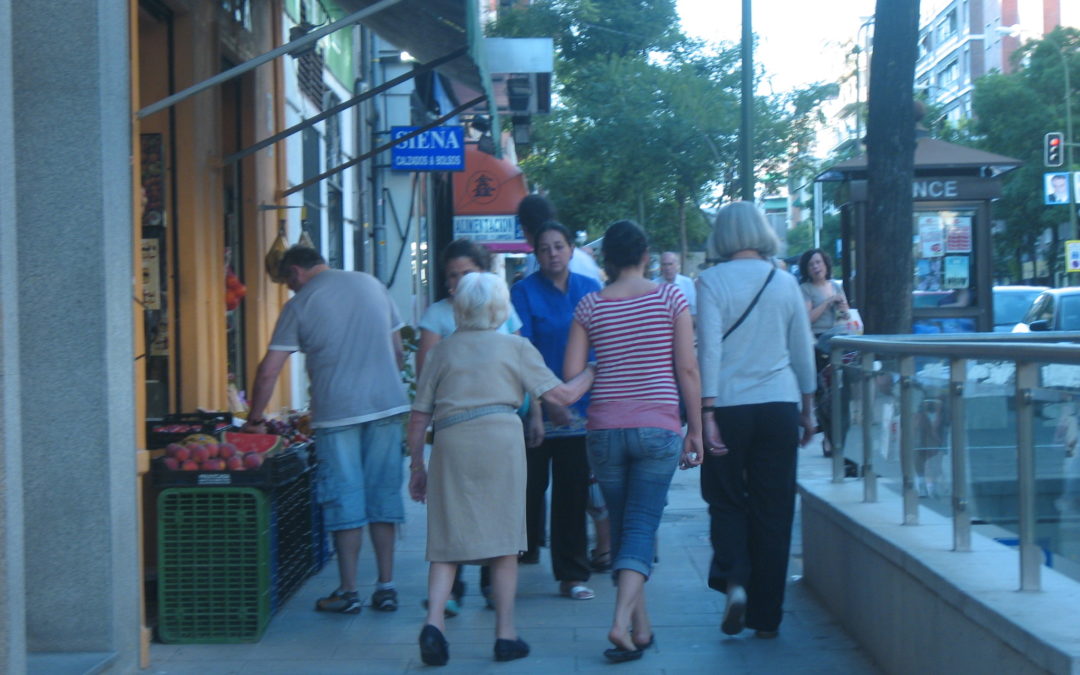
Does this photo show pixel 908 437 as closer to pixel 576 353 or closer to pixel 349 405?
pixel 576 353

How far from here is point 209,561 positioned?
6.00 meters

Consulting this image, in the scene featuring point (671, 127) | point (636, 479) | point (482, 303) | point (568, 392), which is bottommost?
point (636, 479)

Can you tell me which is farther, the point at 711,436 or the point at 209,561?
the point at 209,561

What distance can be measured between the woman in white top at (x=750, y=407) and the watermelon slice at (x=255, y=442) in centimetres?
204

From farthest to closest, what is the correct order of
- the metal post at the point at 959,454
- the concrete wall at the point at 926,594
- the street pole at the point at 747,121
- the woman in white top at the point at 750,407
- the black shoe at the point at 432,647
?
the street pole at the point at 747,121 < the woman in white top at the point at 750,407 < the black shoe at the point at 432,647 < the metal post at the point at 959,454 < the concrete wall at the point at 926,594

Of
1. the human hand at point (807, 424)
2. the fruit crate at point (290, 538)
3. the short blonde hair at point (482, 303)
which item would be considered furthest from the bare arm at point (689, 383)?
the fruit crate at point (290, 538)

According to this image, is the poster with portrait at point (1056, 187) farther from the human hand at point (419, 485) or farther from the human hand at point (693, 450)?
the human hand at point (419, 485)

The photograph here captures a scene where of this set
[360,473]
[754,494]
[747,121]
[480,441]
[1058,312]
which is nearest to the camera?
[480,441]

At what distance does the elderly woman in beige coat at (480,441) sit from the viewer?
5.50 metres

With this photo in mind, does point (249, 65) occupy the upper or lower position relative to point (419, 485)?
upper

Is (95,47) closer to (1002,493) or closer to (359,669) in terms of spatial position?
(359,669)

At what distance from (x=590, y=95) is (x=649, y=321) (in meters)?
18.7

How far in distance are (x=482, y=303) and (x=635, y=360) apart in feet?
2.22

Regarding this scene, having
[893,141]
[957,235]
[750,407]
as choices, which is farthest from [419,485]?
[957,235]
